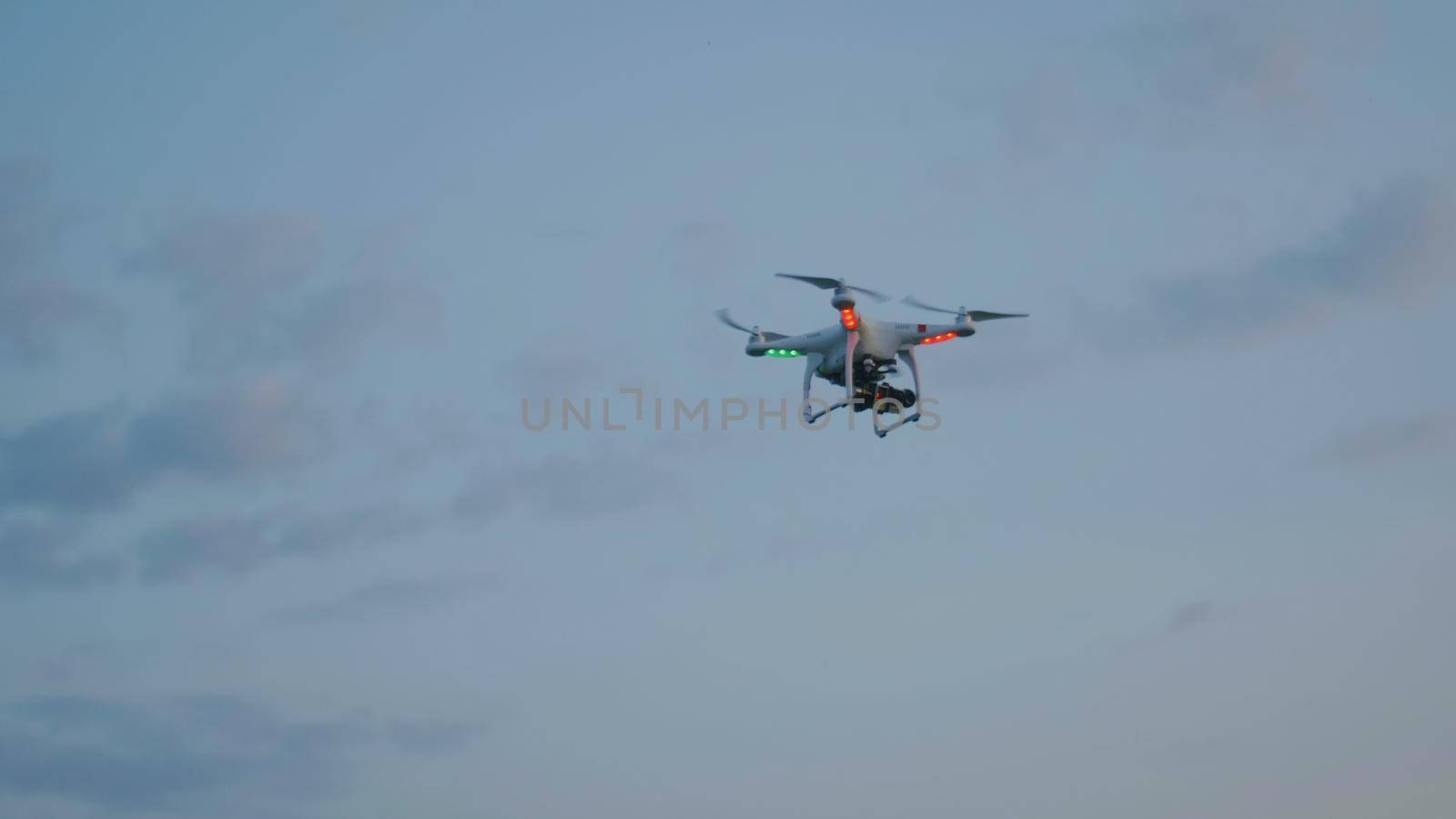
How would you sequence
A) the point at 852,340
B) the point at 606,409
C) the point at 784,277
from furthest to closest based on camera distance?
1. the point at 606,409
2. the point at 852,340
3. the point at 784,277

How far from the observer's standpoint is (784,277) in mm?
122938

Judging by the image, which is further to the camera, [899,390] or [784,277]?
[899,390]

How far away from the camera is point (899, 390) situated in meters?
133

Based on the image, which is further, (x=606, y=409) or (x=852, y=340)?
(x=606, y=409)

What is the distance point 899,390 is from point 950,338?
17.8ft

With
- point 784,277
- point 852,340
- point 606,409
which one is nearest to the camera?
point 784,277

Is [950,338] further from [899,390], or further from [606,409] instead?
[606,409]

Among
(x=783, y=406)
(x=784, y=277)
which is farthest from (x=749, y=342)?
(x=784, y=277)

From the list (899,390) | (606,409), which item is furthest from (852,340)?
(606,409)

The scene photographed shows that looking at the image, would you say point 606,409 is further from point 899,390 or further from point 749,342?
point 899,390

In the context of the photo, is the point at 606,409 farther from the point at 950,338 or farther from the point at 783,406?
the point at 950,338

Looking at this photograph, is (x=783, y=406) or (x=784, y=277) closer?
(x=784, y=277)

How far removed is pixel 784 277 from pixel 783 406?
12.2 metres

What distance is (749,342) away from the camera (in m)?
140
